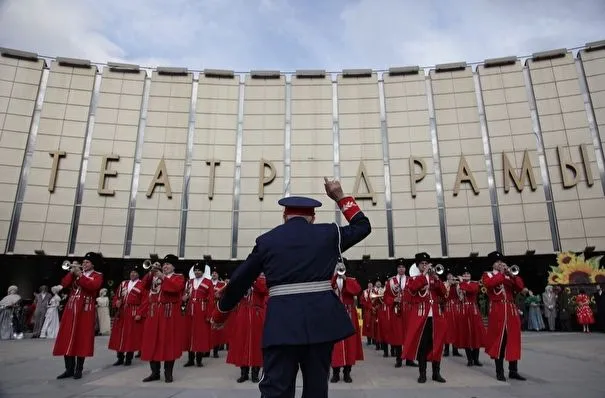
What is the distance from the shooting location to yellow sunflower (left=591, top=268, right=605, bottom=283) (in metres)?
16.0

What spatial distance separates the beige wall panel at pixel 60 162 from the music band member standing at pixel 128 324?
14.4m

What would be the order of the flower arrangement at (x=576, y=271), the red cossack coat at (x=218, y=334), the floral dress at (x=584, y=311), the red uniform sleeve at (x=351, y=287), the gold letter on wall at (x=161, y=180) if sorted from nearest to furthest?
1. the red uniform sleeve at (x=351, y=287)
2. the red cossack coat at (x=218, y=334)
3. the floral dress at (x=584, y=311)
4. the flower arrangement at (x=576, y=271)
5. the gold letter on wall at (x=161, y=180)

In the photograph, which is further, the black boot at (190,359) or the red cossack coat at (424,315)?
the black boot at (190,359)

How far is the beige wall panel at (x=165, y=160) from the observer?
21203 millimetres

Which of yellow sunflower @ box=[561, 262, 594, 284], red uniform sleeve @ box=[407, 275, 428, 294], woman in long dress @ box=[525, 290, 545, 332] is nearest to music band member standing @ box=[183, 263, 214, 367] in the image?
red uniform sleeve @ box=[407, 275, 428, 294]

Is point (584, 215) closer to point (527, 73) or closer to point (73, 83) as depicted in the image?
point (527, 73)

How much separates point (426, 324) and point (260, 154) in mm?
17362

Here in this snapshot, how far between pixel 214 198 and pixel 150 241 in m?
4.05

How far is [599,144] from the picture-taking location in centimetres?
2042

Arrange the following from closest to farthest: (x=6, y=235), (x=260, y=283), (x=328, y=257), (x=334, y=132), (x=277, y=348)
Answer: (x=277, y=348) → (x=328, y=257) → (x=260, y=283) → (x=6, y=235) → (x=334, y=132)

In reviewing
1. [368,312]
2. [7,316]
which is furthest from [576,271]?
[7,316]

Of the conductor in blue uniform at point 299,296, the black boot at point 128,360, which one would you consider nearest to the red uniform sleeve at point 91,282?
the black boot at point 128,360

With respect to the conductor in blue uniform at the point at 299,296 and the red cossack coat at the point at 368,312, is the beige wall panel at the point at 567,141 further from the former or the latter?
the conductor in blue uniform at the point at 299,296

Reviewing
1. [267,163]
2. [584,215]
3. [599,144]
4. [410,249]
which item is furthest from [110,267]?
[599,144]
